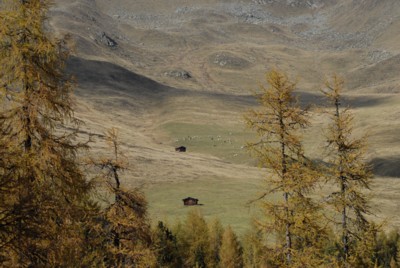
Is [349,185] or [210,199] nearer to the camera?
[349,185]

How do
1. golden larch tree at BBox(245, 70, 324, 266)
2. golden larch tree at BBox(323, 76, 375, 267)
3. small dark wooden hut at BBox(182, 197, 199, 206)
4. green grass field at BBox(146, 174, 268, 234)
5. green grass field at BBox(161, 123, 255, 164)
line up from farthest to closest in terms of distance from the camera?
green grass field at BBox(161, 123, 255, 164), small dark wooden hut at BBox(182, 197, 199, 206), green grass field at BBox(146, 174, 268, 234), golden larch tree at BBox(323, 76, 375, 267), golden larch tree at BBox(245, 70, 324, 266)

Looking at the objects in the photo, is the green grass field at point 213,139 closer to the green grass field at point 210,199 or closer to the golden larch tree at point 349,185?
the green grass field at point 210,199

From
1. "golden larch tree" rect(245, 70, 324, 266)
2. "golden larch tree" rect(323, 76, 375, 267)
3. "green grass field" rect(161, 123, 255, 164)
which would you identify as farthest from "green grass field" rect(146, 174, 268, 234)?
"golden larch tree" rect(245, 70, 324, 266)

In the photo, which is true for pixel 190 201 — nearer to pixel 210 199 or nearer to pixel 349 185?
pixel 210 199

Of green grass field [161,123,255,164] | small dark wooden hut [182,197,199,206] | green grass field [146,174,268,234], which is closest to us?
green grass field [146,174,268,234]

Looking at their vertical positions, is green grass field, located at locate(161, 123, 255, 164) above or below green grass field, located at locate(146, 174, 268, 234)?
above

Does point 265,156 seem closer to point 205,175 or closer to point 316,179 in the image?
point 316,179

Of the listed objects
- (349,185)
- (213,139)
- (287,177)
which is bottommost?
(349,185)

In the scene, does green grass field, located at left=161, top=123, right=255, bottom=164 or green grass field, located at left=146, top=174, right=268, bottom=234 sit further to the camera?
green grass field, located at left=161, top=123, right=255, bottom=164

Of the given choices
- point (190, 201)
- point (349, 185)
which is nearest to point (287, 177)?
point (349, 185)

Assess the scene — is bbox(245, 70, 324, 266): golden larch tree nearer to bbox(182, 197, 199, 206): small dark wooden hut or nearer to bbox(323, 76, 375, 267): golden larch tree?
bbox(323, 76, 375, 267): golden larch tree

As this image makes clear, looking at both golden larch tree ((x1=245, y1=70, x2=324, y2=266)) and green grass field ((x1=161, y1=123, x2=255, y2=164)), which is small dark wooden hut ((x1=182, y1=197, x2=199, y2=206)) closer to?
green grass field ((x1=161, y1=123, x2=255, y2=164))

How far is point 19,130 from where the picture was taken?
14.0m

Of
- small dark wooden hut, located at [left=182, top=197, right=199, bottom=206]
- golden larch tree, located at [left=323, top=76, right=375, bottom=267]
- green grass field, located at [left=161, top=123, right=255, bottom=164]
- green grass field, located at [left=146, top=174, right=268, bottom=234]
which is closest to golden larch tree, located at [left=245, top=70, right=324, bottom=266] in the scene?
golden larch tree, located at [left=323, top=76, right=375, bottom=267]
